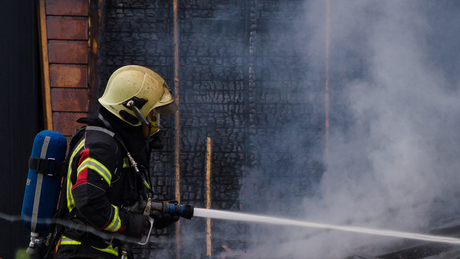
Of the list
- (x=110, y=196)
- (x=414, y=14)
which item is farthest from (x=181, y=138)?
(x=414, y=14)

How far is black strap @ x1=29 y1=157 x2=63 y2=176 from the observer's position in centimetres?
241

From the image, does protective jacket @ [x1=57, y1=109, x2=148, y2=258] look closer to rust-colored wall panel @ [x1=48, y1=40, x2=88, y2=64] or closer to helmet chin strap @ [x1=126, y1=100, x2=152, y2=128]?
helmet chin strap @ [x1=126, y1=100, x2=152, y2=128]

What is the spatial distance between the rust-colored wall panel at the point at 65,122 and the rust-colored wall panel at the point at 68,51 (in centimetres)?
65

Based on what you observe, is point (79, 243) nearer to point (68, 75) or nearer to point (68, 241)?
point (68, 241)

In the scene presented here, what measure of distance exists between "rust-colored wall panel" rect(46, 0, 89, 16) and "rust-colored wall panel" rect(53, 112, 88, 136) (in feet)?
4.08

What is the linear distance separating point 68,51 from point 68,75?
30cm

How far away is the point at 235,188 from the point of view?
4.91 meters

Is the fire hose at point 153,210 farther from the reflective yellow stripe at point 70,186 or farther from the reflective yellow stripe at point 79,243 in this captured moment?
the reflective yellow stripe at point 70,186

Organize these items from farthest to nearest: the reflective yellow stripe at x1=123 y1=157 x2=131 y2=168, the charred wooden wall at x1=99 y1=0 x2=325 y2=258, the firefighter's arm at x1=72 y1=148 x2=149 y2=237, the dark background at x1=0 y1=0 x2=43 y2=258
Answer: the charred wooden wall at x1=99 y1=0 x2=325 y2=258 < the dark background at x1=0 y1=0 x2=43 y2=258 < the reflective yellow stripe at x1=123 y1=157 x2=131 y2=168 < the firefighter's arm at x1=72 y1=148 x2=149 y2=237

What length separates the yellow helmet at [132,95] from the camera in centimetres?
238

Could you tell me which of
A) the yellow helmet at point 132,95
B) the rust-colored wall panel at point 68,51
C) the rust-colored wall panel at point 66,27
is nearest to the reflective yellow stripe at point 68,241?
the yellow helmet at point 132,95

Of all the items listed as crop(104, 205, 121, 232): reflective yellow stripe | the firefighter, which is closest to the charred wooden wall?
the firefighter

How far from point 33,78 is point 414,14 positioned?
16.4 feet

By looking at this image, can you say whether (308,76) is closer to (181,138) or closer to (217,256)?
(181,138)
